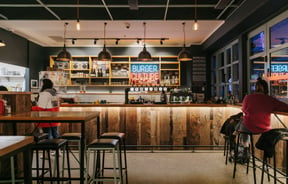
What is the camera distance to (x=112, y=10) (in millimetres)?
5223

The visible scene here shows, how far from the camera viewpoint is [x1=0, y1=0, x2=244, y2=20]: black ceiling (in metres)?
4.84

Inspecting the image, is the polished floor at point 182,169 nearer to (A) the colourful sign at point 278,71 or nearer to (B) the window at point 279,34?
(A) the colourful sign at point 278,71

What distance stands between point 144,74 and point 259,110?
5645 millimetres

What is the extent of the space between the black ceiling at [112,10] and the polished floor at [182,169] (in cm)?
302

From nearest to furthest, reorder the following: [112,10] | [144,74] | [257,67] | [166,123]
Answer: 1. [257,67]
2. [112,10]
3. [166,123]
4. [144,74]

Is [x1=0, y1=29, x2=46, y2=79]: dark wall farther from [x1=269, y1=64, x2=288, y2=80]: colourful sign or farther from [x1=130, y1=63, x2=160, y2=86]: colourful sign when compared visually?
[x1=269, y1=64, x2=288, y2=80]: colourful sign

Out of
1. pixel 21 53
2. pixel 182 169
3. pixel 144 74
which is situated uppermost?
pixel 21 53

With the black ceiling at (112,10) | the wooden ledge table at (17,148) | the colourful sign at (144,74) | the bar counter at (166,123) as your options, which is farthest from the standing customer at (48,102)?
the colourful sign at (144,74)

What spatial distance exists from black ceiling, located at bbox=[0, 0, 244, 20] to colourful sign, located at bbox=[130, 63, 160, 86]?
3455 mm

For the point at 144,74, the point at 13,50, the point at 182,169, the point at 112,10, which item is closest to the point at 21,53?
the point at 13,50

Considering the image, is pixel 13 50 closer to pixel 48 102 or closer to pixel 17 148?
pixel 48 102

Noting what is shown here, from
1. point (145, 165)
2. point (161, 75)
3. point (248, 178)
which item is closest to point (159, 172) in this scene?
point (145, 165)

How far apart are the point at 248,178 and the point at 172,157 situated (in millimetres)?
1597

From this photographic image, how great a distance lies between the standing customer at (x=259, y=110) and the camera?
3309 millimetres
